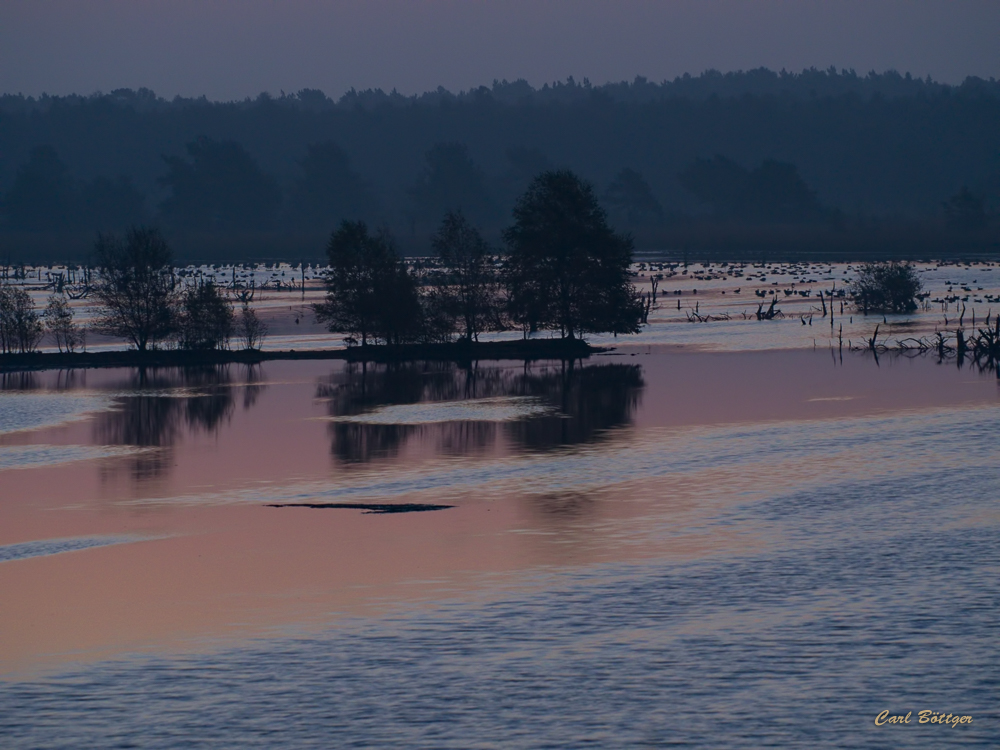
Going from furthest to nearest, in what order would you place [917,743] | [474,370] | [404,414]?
[474,370], [404,414], [917,743]

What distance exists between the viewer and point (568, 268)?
89.9 m

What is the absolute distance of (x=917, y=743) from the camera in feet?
62.6

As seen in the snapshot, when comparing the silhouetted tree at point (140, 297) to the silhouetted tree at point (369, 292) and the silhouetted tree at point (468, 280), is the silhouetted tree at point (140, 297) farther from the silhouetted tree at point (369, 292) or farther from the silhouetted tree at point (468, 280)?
the silhouetted tree at point (468, 280)

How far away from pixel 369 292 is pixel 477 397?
80.4 feet

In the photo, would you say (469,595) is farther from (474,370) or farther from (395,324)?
(395,324)

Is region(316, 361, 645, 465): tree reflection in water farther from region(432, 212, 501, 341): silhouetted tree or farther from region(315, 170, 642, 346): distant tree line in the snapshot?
region(432, 212, 501, 341): silhouetted tree

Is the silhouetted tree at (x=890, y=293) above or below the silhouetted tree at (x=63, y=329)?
above

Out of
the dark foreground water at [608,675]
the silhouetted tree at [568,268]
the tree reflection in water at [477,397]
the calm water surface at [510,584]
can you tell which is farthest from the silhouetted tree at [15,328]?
the dark foreground water at [608,675]

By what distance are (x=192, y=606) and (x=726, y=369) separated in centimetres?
5269

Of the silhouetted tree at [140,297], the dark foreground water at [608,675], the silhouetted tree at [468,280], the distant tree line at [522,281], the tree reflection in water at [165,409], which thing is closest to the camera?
the dark foreground water at [608,675]

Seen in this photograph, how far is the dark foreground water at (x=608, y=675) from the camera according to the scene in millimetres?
19750

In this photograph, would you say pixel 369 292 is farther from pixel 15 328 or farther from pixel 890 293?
pixel 890 293

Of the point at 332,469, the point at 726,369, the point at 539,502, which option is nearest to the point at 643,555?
the point at 539,502

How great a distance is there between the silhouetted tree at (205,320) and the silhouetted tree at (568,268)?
18878mm
